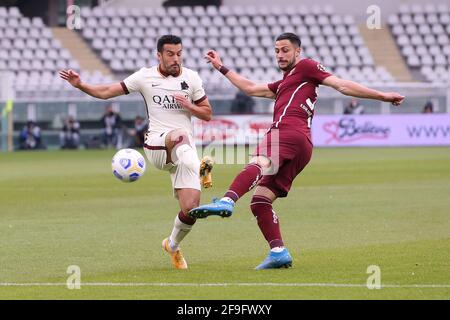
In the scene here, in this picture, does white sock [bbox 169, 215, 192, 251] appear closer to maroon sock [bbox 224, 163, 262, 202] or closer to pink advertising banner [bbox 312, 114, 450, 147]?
maroon sock [bbox 224, 163, 262, 202]

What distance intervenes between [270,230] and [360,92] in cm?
158

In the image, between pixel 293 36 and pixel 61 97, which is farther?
pixel 61 97

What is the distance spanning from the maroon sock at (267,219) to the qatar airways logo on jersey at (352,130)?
27.6 metres

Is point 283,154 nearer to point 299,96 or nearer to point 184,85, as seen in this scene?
point 299,96

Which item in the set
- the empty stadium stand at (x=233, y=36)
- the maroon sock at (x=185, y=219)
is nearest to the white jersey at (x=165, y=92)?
the maroon sock at (x=185, y=219)

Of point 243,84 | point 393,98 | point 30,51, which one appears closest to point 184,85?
point 243,84

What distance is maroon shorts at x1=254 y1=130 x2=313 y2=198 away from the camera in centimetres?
1009

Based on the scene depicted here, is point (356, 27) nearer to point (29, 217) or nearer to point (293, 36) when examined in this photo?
point (29, 217)

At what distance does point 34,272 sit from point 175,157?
1790 millimetres

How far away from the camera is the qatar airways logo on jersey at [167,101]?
1075 centimetres

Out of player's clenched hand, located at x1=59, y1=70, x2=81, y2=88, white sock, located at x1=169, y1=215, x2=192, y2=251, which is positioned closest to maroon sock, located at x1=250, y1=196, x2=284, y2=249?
white sock, located at x1=169, y1=215, x2=192, y2=251

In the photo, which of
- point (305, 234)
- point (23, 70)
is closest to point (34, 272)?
point (305, 234)
